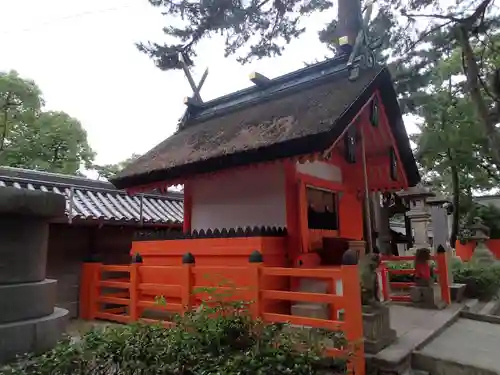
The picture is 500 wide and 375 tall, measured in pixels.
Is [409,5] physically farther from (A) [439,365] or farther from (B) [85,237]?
(B) [85,237]

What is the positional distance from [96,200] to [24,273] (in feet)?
19.1

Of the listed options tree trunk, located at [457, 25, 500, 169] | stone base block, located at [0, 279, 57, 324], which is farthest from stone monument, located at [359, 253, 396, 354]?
tree trunk, located at [457, 25, 500, 169]

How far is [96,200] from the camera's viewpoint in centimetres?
908

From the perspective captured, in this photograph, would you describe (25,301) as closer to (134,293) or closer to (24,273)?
(24,273)

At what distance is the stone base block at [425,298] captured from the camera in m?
7.66

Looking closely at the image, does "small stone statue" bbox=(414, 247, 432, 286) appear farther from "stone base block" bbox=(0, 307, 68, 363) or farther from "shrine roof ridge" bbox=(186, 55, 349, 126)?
"stone base block" bbox=(0, 307, 68, 363)

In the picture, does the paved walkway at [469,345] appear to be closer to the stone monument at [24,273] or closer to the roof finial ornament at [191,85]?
the stone monument at [24,273]

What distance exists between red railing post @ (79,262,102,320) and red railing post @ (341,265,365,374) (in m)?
5.07

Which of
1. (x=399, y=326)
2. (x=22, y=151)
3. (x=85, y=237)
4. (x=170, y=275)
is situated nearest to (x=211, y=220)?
(x=170, y=275)

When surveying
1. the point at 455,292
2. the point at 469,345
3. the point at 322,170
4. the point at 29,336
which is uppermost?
the point at 322,170

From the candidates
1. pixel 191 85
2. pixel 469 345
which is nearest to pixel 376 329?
pixel 469 345

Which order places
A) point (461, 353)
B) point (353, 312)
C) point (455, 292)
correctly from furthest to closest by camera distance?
point (455, 292)
point (461, 353)
point (353, 312)

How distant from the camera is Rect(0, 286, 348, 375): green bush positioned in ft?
10.4

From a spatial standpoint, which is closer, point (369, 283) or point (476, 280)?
point (369, 283)
